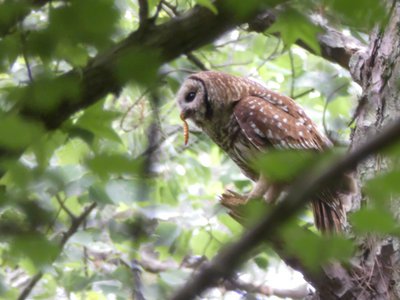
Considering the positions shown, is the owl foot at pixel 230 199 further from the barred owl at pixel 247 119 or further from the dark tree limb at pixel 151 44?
the dark tree limb at pixel 151 44

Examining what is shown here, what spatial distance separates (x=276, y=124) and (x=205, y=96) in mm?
355

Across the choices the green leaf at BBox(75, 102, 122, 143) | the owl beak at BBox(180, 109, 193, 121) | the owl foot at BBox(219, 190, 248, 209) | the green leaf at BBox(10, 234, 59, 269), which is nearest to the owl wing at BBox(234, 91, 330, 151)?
the owl beak at BBox(180, 109, 193, 121)

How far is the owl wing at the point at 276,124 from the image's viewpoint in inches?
106

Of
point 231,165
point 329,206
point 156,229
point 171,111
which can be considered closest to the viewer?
point 329,206

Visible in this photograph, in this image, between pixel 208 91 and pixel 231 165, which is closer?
pixel 208 91

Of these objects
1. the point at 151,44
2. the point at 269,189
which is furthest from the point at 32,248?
the point at 269,189

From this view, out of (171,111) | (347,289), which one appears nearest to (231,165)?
(171,111)

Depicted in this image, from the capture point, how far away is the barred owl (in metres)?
2.65

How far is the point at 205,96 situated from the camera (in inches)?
118

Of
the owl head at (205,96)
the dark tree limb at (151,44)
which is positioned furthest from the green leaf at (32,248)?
the owl head at (205,96)

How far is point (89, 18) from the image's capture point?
0.72 metres

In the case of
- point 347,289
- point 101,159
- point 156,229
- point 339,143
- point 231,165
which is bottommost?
point 231,165

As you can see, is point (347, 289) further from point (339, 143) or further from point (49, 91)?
point (49, 91)

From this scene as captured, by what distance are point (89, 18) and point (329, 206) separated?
1810mm
